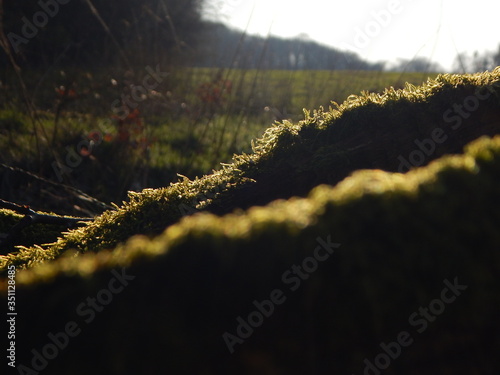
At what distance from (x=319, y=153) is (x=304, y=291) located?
82 cm

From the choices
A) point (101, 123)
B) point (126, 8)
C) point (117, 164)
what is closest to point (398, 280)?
point (117, 164)

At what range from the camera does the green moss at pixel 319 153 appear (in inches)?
54.9

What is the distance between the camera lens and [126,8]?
40.8ft

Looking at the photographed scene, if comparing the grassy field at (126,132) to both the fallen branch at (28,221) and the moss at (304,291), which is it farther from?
the moss at (304,291)

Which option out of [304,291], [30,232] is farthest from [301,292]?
[30,232]

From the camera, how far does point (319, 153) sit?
146cm

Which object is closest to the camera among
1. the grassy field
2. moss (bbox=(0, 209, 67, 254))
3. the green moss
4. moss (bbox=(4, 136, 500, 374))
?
moss (bbox=(4, 136, 500, 374))

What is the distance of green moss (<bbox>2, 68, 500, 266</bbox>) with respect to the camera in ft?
4.58

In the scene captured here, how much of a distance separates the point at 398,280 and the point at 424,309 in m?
0.06

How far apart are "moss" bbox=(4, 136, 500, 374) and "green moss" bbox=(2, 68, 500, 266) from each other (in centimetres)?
61

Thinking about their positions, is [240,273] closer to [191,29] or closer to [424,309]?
[424,309]

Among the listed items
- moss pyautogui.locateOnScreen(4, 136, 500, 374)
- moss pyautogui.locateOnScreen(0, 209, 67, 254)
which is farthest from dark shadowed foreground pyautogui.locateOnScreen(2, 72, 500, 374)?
moss pyautogui.locateOnScreen(0, 209, 67, 254)

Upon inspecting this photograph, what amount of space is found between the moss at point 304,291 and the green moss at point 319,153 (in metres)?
0.61

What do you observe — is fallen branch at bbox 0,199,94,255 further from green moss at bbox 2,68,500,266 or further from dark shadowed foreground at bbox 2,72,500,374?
dark shadowed foreground at bbox 2,72,500,374
